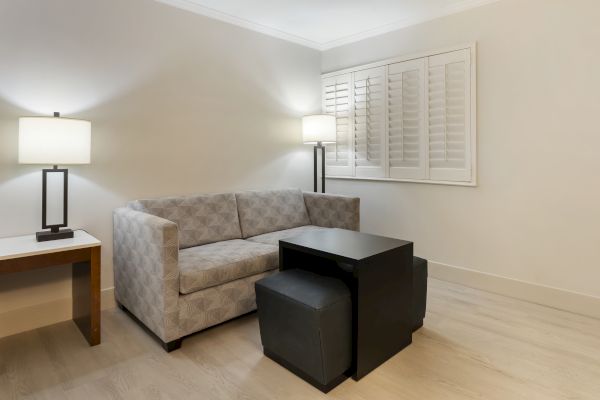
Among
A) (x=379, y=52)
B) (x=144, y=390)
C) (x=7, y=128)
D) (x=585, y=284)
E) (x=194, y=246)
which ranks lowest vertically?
(x=144, y=390)

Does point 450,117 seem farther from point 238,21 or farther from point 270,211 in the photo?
point 238,21

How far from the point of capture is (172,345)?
2.11m

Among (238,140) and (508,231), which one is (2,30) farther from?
(508,231)

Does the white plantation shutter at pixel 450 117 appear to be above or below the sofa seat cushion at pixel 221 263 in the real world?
above

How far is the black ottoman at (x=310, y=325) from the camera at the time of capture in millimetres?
1702

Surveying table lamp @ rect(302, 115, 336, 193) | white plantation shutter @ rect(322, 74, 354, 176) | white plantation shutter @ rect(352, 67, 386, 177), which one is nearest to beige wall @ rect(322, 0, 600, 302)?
white plantation shutter @ rect(352, 67, 386, 177)

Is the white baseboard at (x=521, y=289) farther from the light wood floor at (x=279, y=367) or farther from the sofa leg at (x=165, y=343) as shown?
the sofa leg at (x=165, y=343)

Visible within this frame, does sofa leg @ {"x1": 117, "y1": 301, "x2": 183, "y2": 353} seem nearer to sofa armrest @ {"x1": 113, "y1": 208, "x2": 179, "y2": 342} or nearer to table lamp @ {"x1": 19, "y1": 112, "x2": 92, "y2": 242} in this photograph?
sofa armrest @ {"x1": 113, "y1": 208, "x2": 179, "y2": 342}

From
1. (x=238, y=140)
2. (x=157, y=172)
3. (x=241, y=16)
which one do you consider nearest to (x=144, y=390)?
(x=157, y=172)

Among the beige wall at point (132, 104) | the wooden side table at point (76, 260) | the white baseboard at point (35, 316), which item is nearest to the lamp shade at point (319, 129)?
the beige wall at point (132, 104)

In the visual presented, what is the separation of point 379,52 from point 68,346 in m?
3.37

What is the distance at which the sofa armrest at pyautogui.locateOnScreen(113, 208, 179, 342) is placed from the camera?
2.04 metres

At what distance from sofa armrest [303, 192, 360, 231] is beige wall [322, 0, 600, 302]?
26.1 inches

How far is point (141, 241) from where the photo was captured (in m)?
2.24
